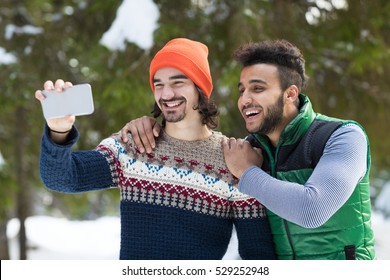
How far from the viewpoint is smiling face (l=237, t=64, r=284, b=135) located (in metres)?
2.48

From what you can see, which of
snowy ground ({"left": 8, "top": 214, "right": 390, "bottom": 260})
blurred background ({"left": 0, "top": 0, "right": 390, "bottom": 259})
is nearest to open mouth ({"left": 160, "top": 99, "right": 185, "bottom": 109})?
blurred background ({"left": 0, "top": 0, "right": 390, "bottom": 259})

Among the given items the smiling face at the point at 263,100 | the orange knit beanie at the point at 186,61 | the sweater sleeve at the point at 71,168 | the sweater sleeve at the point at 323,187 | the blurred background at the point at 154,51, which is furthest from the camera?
the blurred background at the point at 154,51

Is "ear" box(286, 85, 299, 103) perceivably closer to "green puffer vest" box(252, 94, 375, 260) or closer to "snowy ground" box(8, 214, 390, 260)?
"green puffer vest" box(252, 94, 375, 260)

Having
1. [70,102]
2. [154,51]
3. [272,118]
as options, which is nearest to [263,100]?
[272,118]

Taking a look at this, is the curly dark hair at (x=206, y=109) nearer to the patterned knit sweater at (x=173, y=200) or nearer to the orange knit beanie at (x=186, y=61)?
the orange knit beanie at (x=186, y=61)

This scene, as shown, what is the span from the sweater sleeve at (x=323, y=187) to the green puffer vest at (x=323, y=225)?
0.12 m

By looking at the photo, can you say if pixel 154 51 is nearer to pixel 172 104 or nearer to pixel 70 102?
pixel 172 104

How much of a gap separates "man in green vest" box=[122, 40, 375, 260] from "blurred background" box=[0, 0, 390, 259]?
7.07 feet

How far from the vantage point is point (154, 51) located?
15.4 feet

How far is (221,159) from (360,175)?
61 cm

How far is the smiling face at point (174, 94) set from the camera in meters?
2.56

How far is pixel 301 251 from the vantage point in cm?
244

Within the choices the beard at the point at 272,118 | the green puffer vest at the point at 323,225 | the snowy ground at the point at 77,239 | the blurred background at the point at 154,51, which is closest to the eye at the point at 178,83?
the beard at the point at 272,118

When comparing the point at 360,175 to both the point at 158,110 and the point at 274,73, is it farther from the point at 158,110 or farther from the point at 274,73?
the point at 158,110
